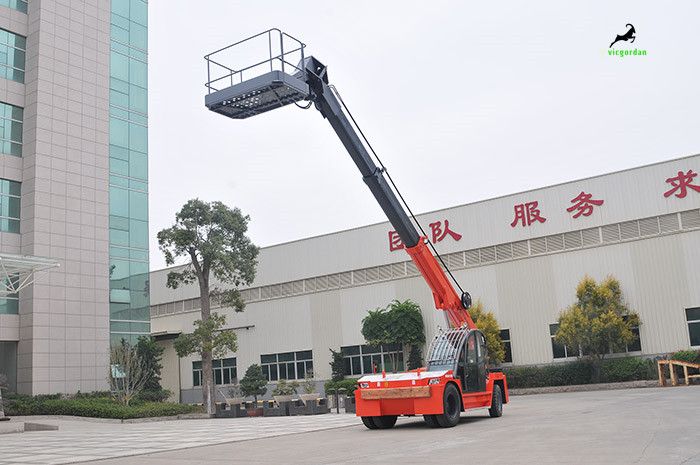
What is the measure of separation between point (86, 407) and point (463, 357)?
1659 centimetres

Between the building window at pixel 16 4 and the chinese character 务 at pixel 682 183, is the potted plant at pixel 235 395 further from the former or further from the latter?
the building window at pixel 16 4

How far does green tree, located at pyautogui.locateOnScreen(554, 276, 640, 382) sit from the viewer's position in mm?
28312

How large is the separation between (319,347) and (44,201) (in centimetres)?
1578

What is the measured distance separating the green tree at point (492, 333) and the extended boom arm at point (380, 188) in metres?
14.3

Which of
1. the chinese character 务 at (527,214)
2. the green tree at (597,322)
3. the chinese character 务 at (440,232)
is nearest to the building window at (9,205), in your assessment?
the chinese character 务 at (440,232)

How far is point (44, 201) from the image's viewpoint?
30484 millimetres

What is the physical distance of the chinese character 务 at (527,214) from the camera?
32312 millimetres

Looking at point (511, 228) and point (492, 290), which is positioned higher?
point (511, 228)

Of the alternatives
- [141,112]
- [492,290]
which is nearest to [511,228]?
[492,290]

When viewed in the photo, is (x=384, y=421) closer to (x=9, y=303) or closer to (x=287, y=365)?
(x=9, y=303)

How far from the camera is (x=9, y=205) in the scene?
99.7 ft

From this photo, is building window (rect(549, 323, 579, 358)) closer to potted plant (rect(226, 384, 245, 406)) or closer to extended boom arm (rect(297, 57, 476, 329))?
potted plant (rect(226, 384, 245, 406))

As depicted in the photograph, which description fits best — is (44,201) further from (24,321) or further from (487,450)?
(487,450)

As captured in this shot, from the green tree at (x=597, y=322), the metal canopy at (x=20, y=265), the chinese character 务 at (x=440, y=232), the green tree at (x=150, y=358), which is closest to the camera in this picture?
the metal canopy at (x=20, y=265)
